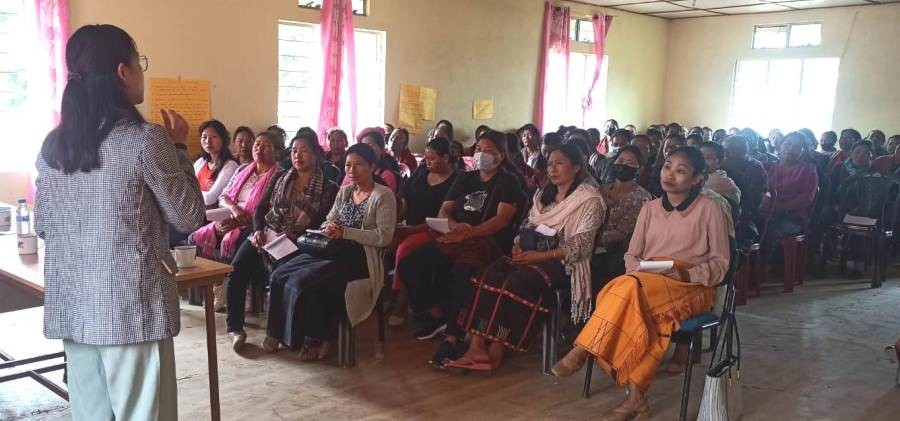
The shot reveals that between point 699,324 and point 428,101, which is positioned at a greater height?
point 428,101

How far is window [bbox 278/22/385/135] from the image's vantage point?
259 inches

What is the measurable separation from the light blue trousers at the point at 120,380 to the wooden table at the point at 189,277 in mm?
435

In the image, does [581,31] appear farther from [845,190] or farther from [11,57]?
[11,57]

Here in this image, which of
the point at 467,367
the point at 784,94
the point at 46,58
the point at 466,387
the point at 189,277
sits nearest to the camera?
the point at 189,277

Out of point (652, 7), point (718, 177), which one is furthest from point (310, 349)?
point (652, 7)

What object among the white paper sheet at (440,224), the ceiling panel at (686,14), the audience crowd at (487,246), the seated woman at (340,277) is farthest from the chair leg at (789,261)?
the ceiling panel at (686,14)

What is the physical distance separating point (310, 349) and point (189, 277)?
1359 millimetres

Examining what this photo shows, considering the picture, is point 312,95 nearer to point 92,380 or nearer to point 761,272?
point 761,272

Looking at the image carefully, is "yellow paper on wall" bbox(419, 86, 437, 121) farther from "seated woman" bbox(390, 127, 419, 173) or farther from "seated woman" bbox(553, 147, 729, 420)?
"seated woman" bbox(553, 147, 729, 420)

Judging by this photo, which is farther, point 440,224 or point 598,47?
point 598,47

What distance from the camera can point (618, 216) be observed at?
374cm

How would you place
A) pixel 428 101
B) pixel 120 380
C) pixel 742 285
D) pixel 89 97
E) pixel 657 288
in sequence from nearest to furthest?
pixel 89 97, pixel 120 380, pixel 657 288, pixel 742 285, pixel 428 101

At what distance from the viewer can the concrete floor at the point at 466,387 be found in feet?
9.65

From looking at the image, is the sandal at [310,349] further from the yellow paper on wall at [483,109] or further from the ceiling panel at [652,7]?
the ceiling panel at [652,7]
